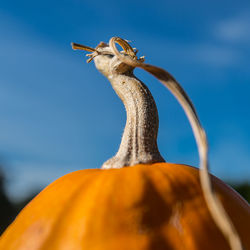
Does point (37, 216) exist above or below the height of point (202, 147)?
below

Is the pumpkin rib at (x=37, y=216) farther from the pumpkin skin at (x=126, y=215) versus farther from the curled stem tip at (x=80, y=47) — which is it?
the curled stem tip at (x=80, y=47)

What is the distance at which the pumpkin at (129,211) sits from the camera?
3.58ft

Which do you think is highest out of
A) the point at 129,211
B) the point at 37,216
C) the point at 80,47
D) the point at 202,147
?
the point at 80,47

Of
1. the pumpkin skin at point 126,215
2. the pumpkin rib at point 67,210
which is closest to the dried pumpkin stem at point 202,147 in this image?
the pumpkin skin at point 126,215

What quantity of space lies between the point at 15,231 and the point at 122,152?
44 centimetres

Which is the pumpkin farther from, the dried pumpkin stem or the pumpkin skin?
the dried pumpkin stem

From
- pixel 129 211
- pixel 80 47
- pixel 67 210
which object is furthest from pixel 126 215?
pixel 80 47

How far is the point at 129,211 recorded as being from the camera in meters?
1.11

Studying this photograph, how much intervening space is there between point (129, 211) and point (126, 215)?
0.01 meters

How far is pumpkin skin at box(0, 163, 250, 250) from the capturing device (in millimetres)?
1088

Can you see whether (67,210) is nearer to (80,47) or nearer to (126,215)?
(126,215)

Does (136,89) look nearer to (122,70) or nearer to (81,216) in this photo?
(122,70)

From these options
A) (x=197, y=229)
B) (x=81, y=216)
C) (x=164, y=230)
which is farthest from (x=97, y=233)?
(x=197, y=229)

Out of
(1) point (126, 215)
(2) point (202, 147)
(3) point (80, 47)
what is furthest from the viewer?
(3) point (80, 47)
